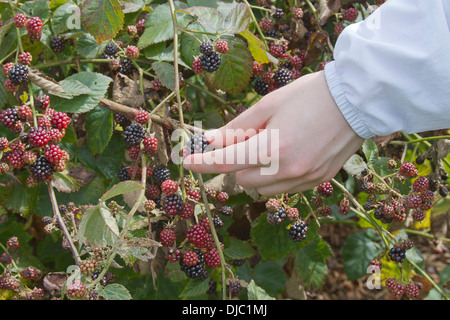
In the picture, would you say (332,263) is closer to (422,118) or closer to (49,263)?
(49,263)

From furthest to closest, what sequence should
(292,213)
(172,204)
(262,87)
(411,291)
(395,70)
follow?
1. (262,87)
2. (411,291)
3. (292,213)
4. (172,204)
5. (395,70)

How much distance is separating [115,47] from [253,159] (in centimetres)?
67

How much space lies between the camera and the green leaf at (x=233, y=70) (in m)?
1.39

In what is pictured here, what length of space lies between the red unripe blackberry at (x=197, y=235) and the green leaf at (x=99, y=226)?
183mm

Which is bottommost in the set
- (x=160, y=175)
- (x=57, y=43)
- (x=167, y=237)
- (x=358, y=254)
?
(x=358, y=254)

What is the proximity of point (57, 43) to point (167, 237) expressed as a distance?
0.68m

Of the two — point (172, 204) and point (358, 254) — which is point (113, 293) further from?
point (358, 254)

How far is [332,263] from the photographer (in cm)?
276

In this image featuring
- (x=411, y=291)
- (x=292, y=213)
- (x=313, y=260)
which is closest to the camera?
(x=292, y=213)

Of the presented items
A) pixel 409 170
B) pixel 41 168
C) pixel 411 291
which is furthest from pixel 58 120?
pixel 411 291

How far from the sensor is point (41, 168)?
114 cm

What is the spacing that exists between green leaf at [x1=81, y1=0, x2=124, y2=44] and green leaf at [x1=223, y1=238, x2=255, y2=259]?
0.73m
